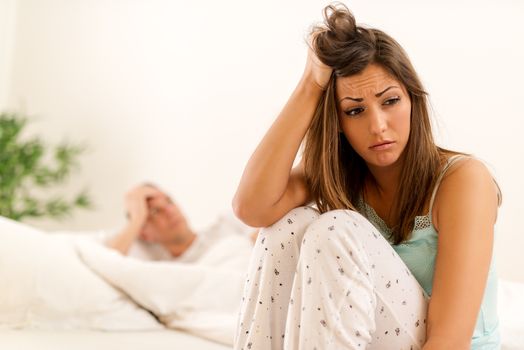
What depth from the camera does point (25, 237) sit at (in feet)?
6.75

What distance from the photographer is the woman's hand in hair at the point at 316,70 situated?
1.43 m

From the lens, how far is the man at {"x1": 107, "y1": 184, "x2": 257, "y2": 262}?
277 centimetres

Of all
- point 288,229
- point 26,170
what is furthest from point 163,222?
point 288,229

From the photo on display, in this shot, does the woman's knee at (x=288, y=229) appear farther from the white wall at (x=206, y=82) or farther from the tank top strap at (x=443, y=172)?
the white wall at (x=206, y=82)

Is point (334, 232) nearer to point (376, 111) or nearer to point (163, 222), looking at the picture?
point (376, 111)

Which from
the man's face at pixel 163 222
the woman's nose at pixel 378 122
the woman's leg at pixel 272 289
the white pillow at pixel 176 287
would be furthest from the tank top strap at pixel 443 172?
the man's face at pixel 163 222

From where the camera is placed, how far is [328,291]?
3.97 feet

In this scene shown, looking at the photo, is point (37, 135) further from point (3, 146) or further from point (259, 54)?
point (259, 54)

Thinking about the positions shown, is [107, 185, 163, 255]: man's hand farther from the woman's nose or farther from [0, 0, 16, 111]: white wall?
[0, 0, 16, 111]: white wall

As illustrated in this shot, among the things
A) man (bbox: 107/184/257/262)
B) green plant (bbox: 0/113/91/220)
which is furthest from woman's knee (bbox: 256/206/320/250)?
green plant (bbox: 0/113/91/220)

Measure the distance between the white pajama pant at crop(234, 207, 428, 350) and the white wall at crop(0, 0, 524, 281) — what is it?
85 cm

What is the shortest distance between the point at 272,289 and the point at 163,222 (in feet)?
5.04

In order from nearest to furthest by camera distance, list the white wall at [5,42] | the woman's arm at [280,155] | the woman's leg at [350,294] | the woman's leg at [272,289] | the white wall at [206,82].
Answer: the woman's leg at [350,294] → the woman's leg at [272,289] → the woman's arm at [280,155] → the white wall at [206,82] → the white wall at [5,42]

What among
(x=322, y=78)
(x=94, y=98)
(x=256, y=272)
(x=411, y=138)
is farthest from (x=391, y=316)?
(x=94, y=98)
